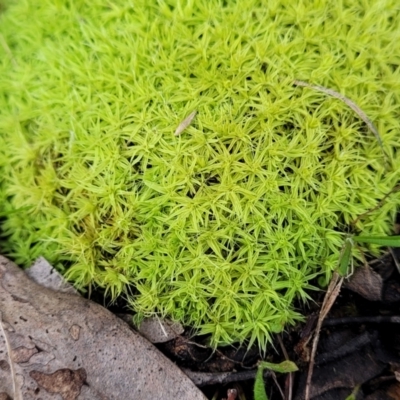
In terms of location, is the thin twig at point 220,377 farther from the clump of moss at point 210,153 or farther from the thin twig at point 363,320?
the thin twig at point 363,320

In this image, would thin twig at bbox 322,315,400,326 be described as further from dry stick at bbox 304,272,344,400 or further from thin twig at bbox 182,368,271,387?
thin twig at bbox 182,368,271,387

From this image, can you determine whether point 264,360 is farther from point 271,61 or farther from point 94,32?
point 94,32

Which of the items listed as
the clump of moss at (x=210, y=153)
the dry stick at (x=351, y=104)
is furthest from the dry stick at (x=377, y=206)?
the dry stick at (x=351, y=104)

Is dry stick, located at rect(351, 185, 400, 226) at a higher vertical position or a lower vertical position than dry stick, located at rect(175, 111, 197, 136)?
lower

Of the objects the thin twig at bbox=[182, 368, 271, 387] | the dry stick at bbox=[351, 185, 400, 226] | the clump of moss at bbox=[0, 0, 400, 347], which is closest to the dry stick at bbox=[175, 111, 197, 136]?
the clump of moss at bbox=[0, 0, 400, 347]

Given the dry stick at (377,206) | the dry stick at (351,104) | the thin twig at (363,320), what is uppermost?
the dry stick at (351,104)

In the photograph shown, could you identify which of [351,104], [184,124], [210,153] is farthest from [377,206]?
[184,124]

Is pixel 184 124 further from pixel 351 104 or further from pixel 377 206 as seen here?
pixel 377 206
